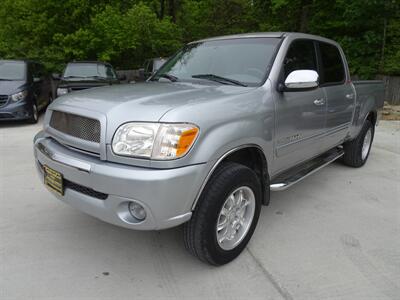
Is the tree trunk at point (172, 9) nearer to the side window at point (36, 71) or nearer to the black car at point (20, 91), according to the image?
the side window at point (36, 71)

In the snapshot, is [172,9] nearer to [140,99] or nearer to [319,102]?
[319,102]

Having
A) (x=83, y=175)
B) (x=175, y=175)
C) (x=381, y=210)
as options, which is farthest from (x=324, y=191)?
(x=83, y=175)

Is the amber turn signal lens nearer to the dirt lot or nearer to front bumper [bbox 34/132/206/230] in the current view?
front bumper [bbox 34/132/206/230]

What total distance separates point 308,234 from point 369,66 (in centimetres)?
1341

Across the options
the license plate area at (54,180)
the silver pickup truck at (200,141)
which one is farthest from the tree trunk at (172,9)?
the license plate area at (54,180)

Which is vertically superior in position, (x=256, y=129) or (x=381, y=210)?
(x=256, y=129)

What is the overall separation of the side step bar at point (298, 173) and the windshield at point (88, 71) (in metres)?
7.32

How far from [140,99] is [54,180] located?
36.3 inches

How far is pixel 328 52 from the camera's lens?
424cm

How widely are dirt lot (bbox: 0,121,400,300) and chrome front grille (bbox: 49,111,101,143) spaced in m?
1.04

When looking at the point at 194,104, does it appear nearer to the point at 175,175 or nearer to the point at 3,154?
the point at 175,175

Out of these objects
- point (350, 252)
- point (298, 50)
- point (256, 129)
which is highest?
point (298, 50)

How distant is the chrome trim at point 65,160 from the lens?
233 cm

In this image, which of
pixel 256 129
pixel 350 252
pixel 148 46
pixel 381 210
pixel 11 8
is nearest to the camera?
pixel 256 129
